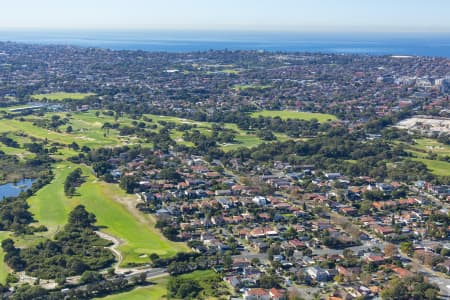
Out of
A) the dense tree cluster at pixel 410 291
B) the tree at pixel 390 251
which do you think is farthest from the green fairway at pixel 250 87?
the dense tree cluster at pixel 410 291

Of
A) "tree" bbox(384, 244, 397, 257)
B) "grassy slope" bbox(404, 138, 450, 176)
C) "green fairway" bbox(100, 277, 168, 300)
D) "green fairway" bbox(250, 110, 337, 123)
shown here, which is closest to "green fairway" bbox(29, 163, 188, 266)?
"green fairway" bbox(100, 277, 168, 300)

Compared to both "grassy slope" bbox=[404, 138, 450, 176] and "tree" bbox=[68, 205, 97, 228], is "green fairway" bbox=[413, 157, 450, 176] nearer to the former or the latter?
"grassy slope" bbox=[404, 138, 450, 176]

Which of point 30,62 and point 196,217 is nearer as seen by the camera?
point 196,217

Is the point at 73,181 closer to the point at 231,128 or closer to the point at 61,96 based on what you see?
the point at 231,128

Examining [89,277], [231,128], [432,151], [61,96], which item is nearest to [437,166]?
[432,151]

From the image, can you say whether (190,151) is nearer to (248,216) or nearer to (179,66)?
(248,216)

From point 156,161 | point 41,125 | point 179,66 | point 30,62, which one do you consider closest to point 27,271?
point 156,161

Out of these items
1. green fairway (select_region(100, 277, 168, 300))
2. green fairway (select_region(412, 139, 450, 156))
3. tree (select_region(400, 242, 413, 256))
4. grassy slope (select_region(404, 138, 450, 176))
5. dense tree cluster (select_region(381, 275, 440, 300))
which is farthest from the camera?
green fairway (select_region(412, 139, 450, 156))
